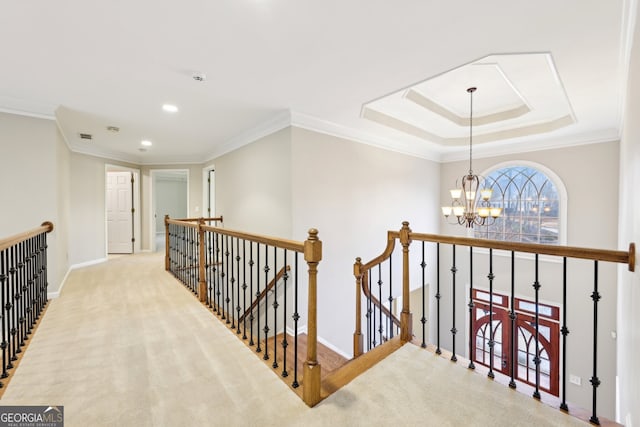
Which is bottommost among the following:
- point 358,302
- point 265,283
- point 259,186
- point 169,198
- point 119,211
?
point 358,302

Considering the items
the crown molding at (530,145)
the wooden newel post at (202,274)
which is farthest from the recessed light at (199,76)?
the crown molding at (530,145)

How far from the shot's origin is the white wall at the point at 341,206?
3.83m

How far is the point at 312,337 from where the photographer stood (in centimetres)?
167

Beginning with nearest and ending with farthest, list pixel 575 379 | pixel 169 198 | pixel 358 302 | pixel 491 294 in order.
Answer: pixel 491 294 < pixel 358 302 < pixel 575 379 < pixel 169 198

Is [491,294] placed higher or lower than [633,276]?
lower

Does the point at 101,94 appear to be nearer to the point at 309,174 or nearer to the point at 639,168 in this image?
the point at 309,174

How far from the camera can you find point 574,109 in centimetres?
356

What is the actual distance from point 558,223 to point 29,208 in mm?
7887

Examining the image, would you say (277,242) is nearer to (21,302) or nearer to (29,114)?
(21,302)

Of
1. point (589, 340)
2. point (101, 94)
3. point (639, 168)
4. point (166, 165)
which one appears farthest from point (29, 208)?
point (589, 340)

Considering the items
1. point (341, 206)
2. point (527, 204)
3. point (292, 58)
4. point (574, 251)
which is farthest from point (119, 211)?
point (527, 204)

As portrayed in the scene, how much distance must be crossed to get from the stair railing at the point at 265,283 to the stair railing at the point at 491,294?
85cm

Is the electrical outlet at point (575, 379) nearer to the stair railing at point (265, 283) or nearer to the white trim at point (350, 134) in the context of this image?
the white trim at point (350, 134)

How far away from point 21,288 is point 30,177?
188 centimetres
